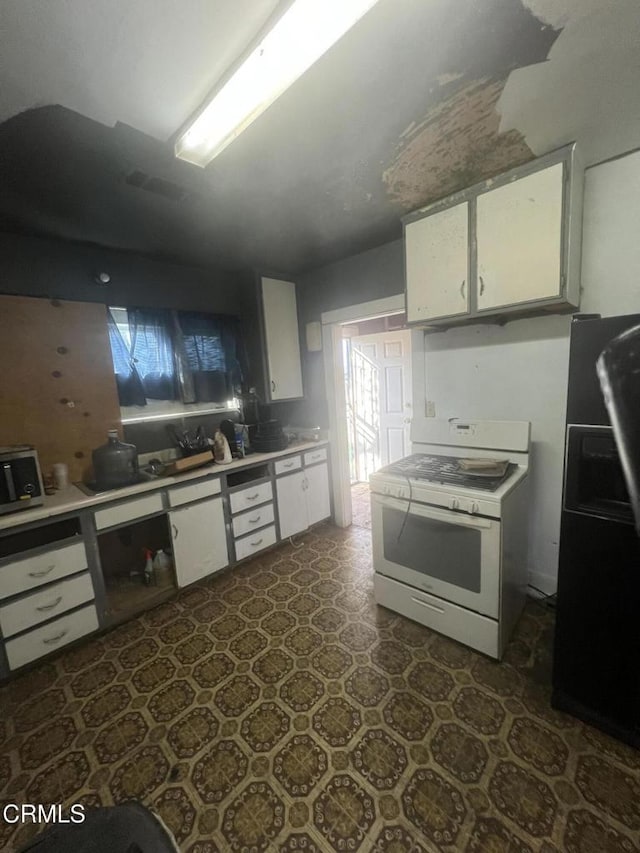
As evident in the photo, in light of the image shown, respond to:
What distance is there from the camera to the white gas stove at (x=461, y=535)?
1588 mm

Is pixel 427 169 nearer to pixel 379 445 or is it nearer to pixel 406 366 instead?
pixel 406 366

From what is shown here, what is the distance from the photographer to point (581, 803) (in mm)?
1111

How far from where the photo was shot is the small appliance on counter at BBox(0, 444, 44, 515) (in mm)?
1653

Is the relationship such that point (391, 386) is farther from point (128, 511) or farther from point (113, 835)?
point (113, 835)

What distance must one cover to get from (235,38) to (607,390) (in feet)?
4.50

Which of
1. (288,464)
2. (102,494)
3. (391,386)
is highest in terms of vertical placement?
(391,386)

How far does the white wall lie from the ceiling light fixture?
1.60 m

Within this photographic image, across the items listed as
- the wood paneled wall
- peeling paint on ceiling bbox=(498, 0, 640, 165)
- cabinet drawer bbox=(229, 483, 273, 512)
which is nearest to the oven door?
cabinet drawer bbox=(229, 483, 273, 512)

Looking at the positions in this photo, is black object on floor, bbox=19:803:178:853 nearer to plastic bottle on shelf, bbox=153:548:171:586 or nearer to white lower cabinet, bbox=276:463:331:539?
plastic bottle on shelf, bbox=153:548:171:586

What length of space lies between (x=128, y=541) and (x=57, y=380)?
125 centimetres

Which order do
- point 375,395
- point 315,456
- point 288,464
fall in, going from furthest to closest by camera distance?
point 375,395 < point 315,456 < point 288,464

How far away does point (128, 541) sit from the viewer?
8.14 ft

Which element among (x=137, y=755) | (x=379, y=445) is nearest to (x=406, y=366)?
(x=379, y=445)

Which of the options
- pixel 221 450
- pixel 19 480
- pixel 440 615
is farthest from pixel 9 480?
pixel 440 615
